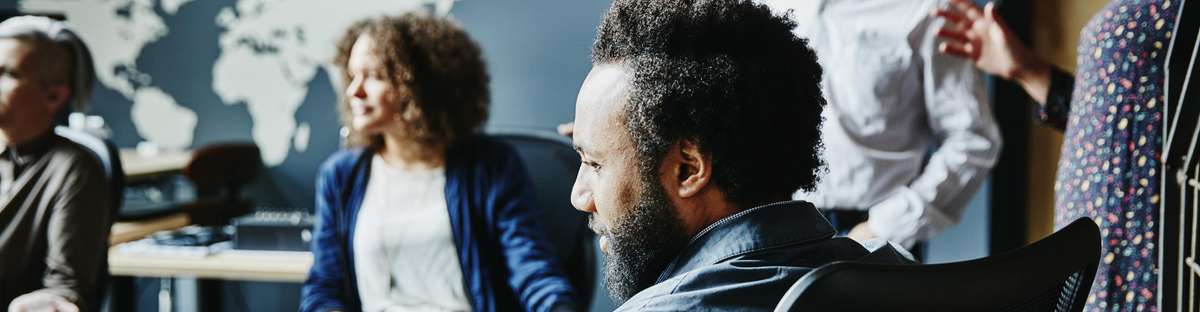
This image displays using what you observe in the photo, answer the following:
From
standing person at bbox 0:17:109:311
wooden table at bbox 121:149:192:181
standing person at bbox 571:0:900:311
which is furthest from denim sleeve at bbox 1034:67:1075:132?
wooden table at bbox 121:149:192:181

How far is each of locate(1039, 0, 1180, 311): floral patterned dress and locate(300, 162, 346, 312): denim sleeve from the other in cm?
130

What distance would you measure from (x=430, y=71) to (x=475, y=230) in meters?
0.34

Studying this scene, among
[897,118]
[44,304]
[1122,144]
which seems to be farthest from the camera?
[897,118]

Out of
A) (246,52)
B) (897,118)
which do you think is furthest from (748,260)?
(246,52)

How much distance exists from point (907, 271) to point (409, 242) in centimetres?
139

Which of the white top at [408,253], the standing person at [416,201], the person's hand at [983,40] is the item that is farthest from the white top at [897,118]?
the white top at [408,253]

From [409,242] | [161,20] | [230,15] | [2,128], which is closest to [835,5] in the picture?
[409,242]

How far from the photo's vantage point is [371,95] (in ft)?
6.01

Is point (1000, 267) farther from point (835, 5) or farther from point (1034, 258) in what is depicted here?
point (835, 5)

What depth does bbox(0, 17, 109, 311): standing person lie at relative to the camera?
4.73ft

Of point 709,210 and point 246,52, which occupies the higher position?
point 246,52

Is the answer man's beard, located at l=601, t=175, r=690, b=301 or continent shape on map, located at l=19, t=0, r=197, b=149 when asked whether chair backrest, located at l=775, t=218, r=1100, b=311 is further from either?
continent shape on map, located at l=19, t=0, r=197, b=149

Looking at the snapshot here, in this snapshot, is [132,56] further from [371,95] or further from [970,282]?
[970,282]

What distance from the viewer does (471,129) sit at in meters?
1.96
